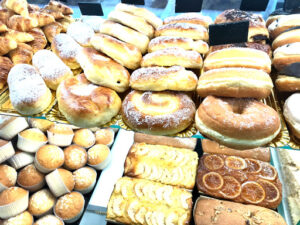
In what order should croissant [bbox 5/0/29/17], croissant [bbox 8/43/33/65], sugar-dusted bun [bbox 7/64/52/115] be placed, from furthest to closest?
1. croissant [bbox 5/0/29/17]
2. croissant [bbox 8/43/33/65]
3. sugar-dusted bun [bbox 7/64/52/115]

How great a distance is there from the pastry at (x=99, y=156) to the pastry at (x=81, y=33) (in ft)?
2.62

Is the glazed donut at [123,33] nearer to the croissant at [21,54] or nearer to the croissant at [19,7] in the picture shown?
the croissant at [21,54]

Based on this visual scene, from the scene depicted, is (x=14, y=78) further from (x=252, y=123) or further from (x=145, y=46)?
(x=252, y=123)

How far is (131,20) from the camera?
142 centimetres

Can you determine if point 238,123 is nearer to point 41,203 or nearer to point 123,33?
point 123,33

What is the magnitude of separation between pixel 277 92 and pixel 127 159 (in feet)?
3.62

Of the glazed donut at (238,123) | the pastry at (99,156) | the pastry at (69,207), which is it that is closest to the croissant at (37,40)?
the pastry at (99,156)

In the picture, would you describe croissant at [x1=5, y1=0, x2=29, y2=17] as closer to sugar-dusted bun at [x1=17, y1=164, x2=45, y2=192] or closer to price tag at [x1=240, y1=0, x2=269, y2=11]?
sugar-dusted bun at [x1=17, y1=164, x2=45, y2=192]

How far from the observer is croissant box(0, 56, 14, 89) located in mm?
1396

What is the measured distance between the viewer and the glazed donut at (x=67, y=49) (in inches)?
60.0

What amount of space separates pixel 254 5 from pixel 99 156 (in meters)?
1.59

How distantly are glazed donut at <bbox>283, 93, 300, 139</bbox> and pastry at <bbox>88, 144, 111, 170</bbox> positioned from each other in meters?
1.29

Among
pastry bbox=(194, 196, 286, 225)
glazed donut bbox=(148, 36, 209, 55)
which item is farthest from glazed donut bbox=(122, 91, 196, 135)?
pastry bbox=(194, 196, 286, 225)

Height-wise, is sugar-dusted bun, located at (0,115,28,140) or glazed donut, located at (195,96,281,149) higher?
glazed donut, located at (195,96,281,149)
